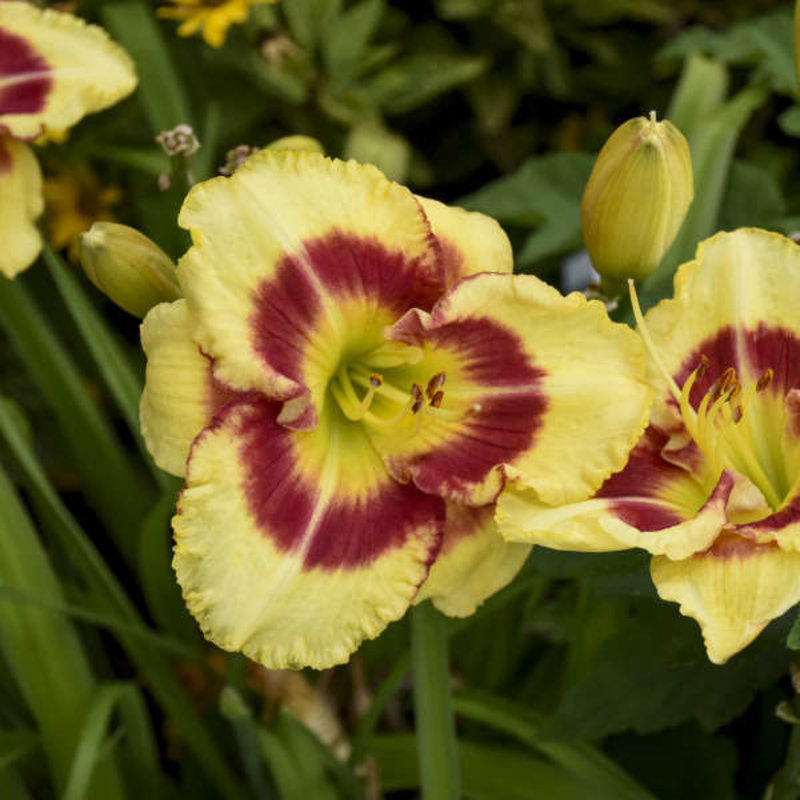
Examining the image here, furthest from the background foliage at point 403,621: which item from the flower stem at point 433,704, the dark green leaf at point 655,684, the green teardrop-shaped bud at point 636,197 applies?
the green teardrop-shaped bud at point 636,197

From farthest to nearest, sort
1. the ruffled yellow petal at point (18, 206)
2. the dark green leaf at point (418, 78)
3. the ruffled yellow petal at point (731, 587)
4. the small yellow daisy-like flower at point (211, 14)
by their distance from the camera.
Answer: the dark green leaf at point (418, 78)
the small yellow daisy-like flower at point (211, 14)
the ruffled yellow petal at point (18, 206)
the ruffled yellow petal at point (731, 587)

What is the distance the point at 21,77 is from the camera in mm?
966

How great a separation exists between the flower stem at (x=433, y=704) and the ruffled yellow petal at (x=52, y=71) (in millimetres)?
523

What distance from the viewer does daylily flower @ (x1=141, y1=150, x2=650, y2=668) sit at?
2.01 ft

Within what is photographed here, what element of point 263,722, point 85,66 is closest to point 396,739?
point 263,722

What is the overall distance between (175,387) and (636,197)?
302 mm

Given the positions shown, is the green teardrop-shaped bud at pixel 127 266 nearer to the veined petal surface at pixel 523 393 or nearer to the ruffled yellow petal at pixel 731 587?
the veined petal surface at pixel 523 393

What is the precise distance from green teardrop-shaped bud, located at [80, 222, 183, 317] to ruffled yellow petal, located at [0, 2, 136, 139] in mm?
292

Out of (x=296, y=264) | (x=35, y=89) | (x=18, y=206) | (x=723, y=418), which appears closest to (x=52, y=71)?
(x=35, y=89)

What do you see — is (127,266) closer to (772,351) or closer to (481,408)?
(481,408)

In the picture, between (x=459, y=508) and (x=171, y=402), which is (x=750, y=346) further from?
(x=171, y=402)

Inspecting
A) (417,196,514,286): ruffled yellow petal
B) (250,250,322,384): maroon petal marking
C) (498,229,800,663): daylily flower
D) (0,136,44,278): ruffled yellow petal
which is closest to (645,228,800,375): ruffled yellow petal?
(498,229,800,663): daylily flower

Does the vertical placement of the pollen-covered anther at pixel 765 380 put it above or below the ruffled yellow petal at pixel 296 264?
Answer: below

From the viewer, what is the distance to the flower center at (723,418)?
25.6 inches
